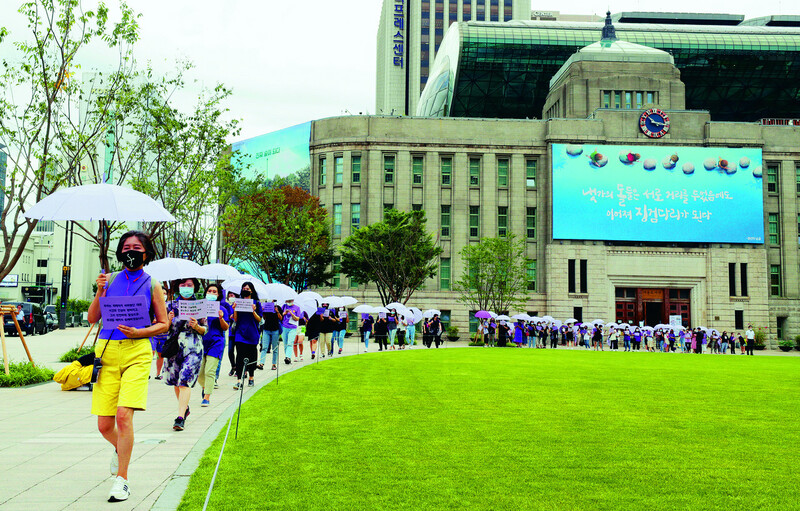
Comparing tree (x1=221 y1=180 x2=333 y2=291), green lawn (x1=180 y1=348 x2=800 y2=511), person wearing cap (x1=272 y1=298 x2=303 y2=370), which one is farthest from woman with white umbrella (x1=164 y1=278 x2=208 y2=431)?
tree (x1=221 y1=180 x2=333 y2=291)

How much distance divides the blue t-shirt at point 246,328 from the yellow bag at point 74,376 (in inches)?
290

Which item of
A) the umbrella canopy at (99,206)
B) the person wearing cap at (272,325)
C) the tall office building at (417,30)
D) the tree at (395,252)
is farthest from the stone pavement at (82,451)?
the tall office building at (417,30)

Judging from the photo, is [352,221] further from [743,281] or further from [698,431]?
[698,431]

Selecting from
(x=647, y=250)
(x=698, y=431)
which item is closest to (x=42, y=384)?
(x=698, y=431)

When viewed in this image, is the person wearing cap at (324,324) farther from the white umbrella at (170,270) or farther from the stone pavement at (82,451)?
the stone pavement at (82,451)

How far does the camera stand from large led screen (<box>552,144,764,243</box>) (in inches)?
2371

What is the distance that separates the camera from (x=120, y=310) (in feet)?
19.8

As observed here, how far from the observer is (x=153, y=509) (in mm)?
5508

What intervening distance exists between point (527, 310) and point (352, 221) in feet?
53.5

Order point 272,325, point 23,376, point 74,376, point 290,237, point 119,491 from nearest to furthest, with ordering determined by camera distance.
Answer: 1. point 119,491
2. point 74,376
3. point 23,376
4. point 272,325
5. point 290,237

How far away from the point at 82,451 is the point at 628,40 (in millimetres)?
77398

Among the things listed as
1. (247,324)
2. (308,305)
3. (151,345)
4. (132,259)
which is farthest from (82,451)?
(308,305)

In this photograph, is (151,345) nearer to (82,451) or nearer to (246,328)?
(246,328)

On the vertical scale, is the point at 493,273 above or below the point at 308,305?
above
